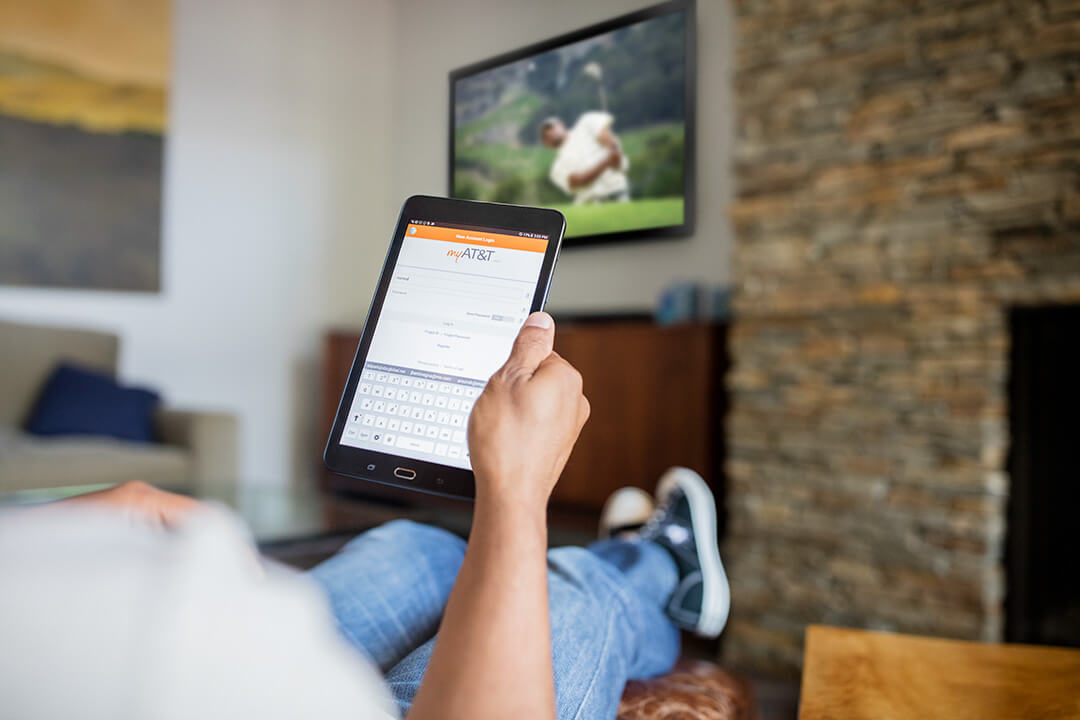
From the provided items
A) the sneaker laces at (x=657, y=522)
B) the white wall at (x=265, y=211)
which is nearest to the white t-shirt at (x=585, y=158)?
the white wall at (x=265, y=211)

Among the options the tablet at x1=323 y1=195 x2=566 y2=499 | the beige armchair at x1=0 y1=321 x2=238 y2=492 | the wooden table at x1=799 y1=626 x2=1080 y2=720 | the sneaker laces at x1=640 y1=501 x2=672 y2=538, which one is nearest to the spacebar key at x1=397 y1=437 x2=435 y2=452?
the tablet at x1=323 y1=195 x2=566 y2=499

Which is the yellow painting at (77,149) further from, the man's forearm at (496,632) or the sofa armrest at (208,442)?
the man's forearm at (496,632)

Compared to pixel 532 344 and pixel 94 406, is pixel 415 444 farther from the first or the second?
pixel 94 406

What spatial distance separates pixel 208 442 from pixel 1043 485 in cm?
174

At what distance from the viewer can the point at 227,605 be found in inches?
9.4

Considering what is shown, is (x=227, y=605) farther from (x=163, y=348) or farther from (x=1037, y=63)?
(x=163, y=348)

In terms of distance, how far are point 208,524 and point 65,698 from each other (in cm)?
6

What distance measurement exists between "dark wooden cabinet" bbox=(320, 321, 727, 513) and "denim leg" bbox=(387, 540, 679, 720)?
3.11 feet

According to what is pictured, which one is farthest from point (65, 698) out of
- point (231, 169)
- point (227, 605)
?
point (231, 169)

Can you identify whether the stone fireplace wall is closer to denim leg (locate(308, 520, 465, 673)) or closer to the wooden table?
the wooden table

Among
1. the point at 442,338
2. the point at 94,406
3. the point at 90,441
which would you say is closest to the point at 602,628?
the point at 442,338

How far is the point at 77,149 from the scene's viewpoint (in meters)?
2.13

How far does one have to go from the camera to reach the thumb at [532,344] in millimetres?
346

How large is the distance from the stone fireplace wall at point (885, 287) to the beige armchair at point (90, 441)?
3.84ft
